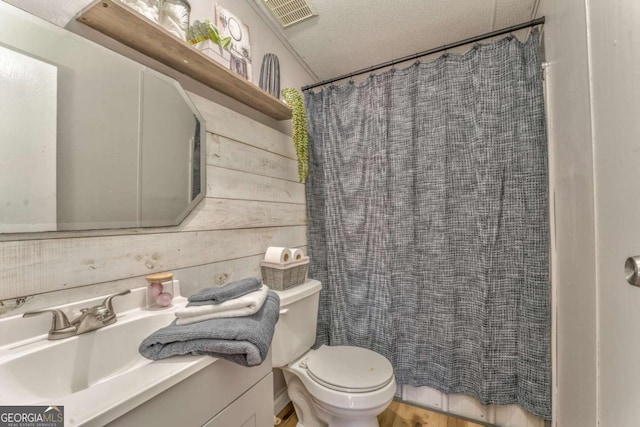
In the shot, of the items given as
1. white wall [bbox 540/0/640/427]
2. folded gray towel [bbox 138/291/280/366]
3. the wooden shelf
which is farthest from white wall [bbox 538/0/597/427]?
the wooden shelf

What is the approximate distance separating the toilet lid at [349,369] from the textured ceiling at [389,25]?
1.74 meters

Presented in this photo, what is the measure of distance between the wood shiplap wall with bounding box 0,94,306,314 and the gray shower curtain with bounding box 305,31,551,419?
0.32 metres

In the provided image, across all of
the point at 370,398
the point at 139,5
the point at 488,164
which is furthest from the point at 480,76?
the point at 370,398

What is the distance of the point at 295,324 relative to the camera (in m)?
1.20

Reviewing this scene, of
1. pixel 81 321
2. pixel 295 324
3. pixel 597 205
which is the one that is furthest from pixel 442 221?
pixel 81 321

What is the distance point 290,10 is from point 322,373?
5.81 feet

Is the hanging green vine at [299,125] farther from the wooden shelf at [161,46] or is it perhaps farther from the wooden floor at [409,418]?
the wooden floor at [409,418]

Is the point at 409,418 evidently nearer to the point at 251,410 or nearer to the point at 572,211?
the point at 251,410

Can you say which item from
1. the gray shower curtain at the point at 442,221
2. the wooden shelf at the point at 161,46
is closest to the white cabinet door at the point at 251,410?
the gray shower curtain at the point at 442,221

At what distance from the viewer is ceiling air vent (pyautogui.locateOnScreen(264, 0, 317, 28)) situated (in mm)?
1265

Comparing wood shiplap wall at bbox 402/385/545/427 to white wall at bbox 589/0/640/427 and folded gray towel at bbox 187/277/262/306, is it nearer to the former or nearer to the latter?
white wall at bbox 589/0/640/427

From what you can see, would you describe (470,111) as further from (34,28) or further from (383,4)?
(34,28)

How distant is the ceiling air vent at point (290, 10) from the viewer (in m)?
1.26

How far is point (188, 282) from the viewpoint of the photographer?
96 cm
